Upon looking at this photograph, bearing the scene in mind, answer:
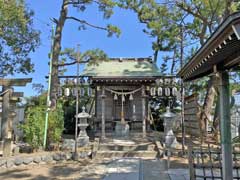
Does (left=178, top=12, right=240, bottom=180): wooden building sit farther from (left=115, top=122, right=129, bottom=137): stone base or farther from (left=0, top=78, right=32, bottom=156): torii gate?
(left=115, top=122, right=129, bottom=137): stone base

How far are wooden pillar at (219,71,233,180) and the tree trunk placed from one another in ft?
31.3

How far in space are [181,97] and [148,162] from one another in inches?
134

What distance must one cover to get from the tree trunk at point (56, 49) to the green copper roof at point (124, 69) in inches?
107

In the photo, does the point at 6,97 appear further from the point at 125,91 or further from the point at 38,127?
the point at 125,91

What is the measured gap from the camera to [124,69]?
16.6 metres

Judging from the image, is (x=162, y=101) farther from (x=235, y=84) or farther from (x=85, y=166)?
(x=85, y=166)

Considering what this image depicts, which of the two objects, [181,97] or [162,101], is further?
[162,101]

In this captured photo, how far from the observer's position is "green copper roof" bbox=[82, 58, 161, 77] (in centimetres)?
1545

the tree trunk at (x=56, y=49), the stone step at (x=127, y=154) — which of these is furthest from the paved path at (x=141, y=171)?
the tree trunk at (x=56, y=49)

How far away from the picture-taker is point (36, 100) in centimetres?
1520

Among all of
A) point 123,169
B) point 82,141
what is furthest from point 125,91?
point 123,169

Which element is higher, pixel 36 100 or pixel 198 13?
pixel 198 13

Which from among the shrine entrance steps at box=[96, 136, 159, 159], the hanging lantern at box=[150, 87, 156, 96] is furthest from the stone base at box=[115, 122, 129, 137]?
the hanging lantern at box=[150, 87, 156, 96]

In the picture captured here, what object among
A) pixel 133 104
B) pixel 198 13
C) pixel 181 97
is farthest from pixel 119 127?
pixel 198 13
